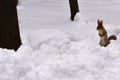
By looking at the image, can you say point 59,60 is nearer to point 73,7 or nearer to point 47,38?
point 47,38

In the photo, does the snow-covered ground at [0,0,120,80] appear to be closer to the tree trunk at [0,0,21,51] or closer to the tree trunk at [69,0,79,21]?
the tree trunk at [0,0,21,51]

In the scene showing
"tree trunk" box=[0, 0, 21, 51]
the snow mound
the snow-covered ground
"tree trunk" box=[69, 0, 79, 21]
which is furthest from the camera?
"tree trunk" box=[69, 0, 79, 21]

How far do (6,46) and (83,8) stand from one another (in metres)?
10.9

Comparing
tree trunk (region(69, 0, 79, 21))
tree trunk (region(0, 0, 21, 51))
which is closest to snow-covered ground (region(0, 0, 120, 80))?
tree trunk (region(0, 0, 21, 51))

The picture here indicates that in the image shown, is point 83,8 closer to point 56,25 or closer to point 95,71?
point 56,25

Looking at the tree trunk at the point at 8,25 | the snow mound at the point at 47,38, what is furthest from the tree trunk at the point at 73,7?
the tree trunk at the point at 8,25

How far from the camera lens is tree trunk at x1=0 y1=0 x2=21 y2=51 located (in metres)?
7.15

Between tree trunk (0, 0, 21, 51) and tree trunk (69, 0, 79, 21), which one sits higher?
tree trunk (0, 0, 21, 51)

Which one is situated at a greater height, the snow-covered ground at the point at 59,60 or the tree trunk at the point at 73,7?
the snow-covered ground at the point at 59,60

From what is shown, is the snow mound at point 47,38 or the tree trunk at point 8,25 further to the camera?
the tree trunk at point 8,25

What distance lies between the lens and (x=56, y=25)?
12.6 metres

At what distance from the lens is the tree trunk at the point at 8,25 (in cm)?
715

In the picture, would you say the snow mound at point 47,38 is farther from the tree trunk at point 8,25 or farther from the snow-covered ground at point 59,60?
the tree trunk at point 8,25

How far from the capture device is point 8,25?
23.6ft
